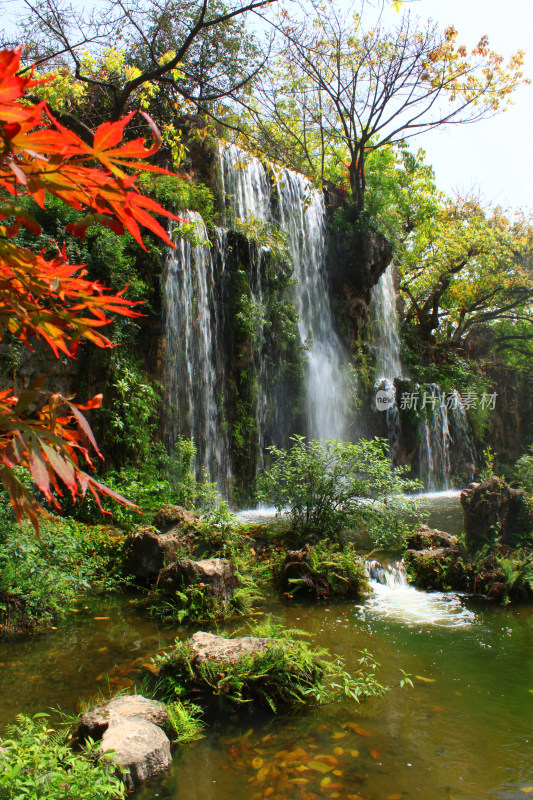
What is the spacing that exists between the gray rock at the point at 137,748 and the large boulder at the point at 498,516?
192 inches

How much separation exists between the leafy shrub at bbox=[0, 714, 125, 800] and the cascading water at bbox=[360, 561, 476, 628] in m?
3.64

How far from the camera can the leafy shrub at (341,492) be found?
7.09 meters

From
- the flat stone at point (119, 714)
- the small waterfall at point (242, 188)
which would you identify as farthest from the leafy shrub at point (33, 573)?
the small waterfall at point (242, 188)

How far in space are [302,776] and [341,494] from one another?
4321 millimetres

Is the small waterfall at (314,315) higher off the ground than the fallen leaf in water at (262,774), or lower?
higher

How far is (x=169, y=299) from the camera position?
37.1 ft

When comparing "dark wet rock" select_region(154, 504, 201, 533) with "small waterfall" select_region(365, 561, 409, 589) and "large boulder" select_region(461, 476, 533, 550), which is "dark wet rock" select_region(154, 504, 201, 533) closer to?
"small waterfall" select_region(365, 561, 409, 589)

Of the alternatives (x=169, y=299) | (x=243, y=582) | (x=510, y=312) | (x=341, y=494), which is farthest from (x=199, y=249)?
(x=510, y=312)

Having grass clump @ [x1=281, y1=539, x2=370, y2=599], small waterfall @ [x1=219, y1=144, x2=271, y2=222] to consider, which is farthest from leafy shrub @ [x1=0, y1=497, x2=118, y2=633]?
small waterfall @ [x1=219, y1=144, x2=271, y2=222]

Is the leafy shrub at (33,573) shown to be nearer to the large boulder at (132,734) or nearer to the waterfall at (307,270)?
the large boulder at (132,734)

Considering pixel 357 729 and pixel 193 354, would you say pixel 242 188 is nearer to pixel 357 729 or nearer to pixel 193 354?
pixel 193 354

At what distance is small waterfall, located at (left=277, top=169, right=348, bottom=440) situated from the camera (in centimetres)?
1534

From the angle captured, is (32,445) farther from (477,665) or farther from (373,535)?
(373,535)

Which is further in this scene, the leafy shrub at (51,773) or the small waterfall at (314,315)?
the small waterfall at (314,315)
